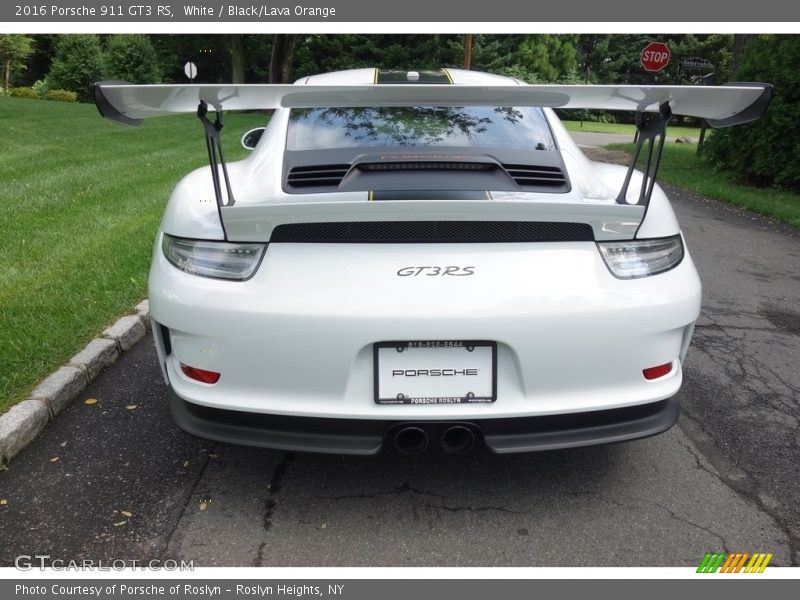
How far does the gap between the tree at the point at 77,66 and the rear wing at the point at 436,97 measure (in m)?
40.6

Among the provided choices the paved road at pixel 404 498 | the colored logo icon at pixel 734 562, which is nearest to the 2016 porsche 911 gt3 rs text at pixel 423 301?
the paved road at pixel 404 498

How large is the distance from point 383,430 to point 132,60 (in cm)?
4263

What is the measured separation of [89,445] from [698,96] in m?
2.82

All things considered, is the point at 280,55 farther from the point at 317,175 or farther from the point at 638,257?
the point at 638,257

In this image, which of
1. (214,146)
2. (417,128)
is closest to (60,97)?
(417,128)

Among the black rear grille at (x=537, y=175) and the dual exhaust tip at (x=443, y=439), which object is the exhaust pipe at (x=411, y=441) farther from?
the black rear grille at (x=537, y=175)

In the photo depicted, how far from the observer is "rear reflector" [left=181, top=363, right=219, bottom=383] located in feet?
7.47

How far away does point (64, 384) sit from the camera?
3305 millimetres

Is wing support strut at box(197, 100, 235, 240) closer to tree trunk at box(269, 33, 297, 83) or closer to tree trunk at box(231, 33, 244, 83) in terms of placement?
tree trunk at box(269, 33, 297, 83)

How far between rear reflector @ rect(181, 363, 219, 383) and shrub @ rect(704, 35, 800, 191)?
10.7 metres

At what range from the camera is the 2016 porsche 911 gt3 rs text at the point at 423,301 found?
2115 mm

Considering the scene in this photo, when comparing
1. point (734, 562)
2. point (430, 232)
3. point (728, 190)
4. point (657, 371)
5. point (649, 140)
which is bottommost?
point (728, 190)

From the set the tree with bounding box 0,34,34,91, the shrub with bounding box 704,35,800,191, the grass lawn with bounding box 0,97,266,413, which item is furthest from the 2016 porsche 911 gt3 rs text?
the tree with bounding box 0,34,34,91

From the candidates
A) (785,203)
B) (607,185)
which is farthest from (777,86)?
(607,185)
